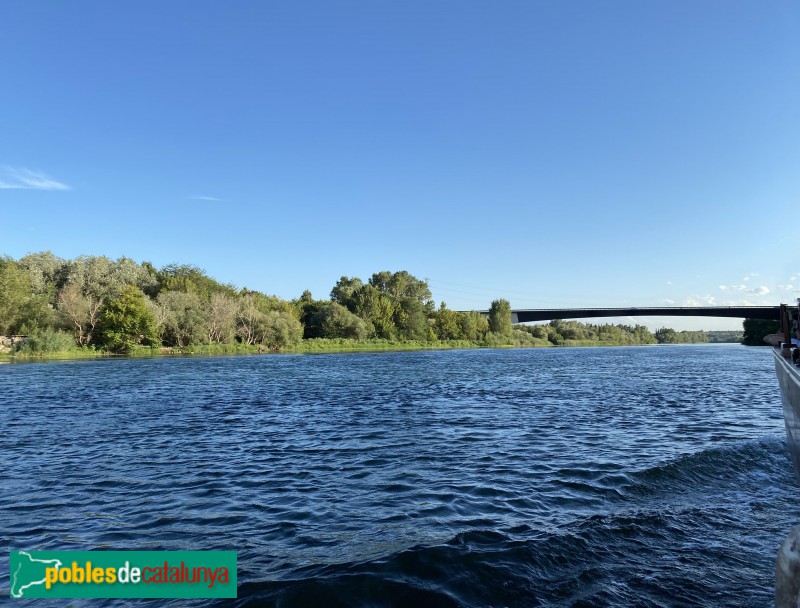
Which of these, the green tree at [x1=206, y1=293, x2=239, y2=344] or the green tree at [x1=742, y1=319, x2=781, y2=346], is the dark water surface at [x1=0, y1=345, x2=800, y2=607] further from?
the green tree at [x1=742, y1=319, x2=781, y2=346]

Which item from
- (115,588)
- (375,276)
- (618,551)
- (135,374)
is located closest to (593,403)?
(618,551)

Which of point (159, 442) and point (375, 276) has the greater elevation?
point (375, 276)

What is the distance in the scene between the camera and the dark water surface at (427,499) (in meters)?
6.62

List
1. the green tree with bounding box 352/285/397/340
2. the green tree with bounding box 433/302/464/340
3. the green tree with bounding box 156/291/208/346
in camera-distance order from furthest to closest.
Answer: the green tree with bounding box 433/302/464/340, the green tree with bounding box 352/285/397/340, the green tree with bounding box 156/291/208/346

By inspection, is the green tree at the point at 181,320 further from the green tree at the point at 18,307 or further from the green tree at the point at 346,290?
the green tree at the point at 346,290

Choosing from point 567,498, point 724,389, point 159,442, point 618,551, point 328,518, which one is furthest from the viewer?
point 724,389

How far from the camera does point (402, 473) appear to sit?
473 inches

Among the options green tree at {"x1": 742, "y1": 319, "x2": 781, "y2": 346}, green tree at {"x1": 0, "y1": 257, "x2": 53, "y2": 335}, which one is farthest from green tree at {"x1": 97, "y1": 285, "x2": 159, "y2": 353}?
green tree at {"x1": 742, "y1": 319, "x2": 781, "y2": 346}

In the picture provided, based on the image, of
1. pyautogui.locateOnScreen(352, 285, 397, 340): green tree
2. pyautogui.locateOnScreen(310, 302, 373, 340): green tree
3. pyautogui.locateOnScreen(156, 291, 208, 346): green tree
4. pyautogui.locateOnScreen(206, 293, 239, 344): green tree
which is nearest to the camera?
pyautogui.locateOnScreen(156, 291, 208, 346): green tree

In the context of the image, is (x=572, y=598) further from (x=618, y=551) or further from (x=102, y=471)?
(x=102, y=471)

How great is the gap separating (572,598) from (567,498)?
4003mm

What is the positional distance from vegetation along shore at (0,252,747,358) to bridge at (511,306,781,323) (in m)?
17.6

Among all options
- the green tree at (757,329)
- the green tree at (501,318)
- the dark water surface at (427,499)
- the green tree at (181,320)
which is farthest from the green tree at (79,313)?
the green tree at (757,329)

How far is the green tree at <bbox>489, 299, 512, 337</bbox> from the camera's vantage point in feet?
519
